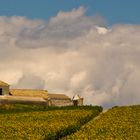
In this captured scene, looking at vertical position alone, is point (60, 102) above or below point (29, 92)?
below

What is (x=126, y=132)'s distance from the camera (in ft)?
133

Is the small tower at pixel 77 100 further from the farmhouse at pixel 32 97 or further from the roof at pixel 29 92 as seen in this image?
the roof at pixel 29 92

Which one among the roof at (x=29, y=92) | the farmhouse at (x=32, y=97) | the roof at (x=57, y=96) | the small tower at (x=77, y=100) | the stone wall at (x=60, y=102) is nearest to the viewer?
the farmhouse at (x=32, y=97)

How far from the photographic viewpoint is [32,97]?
116938 mm

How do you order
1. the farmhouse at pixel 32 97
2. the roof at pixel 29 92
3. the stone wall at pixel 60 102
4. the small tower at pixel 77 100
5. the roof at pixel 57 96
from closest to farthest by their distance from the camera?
1. the farmhouse at pixel 32 97
2. the roof at pixel 29 92
3. the stone wall at pixel 60 102
4. the roof at pixel 57 96
5. the small tower at pixel 77 100

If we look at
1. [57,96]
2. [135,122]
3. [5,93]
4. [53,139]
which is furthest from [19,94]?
[53,139]

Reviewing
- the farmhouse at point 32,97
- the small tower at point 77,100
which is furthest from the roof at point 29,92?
the small tower at point 77,100

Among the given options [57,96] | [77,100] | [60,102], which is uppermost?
[57,96]

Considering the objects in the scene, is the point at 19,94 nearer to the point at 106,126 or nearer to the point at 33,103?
the point at 33,103

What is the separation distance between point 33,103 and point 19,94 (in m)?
9.45

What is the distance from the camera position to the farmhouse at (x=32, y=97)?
111 meters

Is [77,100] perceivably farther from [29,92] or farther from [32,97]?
[32,97]

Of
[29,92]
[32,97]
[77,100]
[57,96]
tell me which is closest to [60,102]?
[57,96]

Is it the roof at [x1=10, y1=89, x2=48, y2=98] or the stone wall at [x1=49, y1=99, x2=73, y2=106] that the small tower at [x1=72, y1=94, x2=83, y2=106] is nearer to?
the stone wall at [x1=49, y1=99, x2=73, y2=106]
